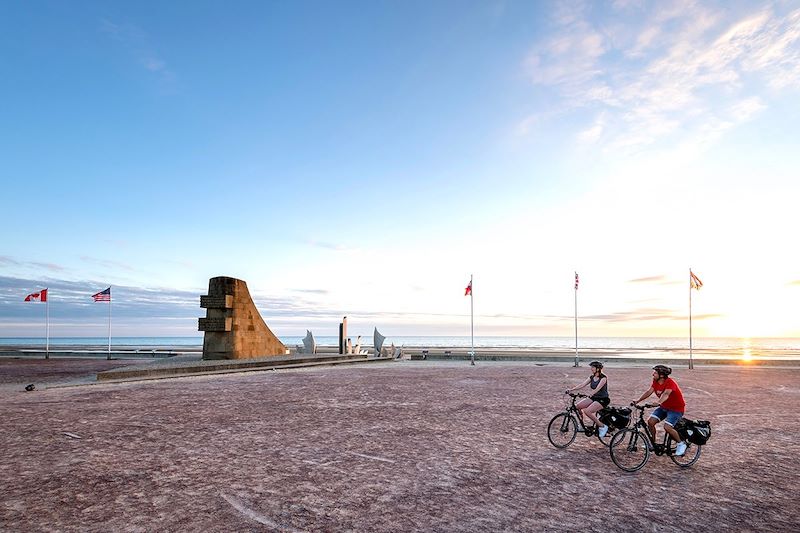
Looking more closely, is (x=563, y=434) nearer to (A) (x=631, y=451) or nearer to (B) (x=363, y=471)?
(A) (x=631, y=451)

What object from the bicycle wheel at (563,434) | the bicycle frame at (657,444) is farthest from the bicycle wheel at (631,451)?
the bicycle wheel at (563,434)

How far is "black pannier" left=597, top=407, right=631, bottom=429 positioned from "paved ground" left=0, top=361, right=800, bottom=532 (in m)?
0.68

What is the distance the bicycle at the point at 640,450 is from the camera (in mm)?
8539

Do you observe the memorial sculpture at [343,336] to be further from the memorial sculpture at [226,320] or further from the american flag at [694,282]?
the american flag at [694,282]

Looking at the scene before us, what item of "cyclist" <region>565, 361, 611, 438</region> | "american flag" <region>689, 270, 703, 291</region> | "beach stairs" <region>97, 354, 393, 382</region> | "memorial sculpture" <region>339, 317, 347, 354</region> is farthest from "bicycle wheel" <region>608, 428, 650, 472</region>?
"memorial sculpture" <region>339, 317, 347, 354</region>

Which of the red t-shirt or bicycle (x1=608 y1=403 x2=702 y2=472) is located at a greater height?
the red t-shirt

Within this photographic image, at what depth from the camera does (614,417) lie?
30.6ft

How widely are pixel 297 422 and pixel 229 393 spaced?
6368mm

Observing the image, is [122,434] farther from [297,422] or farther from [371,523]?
[371,523]

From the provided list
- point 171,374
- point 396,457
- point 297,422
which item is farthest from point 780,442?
point 171,374

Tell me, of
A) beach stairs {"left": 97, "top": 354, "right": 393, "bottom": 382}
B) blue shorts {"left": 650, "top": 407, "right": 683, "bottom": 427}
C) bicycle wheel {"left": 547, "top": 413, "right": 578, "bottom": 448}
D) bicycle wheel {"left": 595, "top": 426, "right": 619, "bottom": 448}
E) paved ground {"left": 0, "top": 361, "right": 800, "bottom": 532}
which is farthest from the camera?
A: beach stairs {"left": 97, "top": 354, "right": 393, "bottom": 382}

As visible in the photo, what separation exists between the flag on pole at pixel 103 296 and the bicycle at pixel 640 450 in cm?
3763

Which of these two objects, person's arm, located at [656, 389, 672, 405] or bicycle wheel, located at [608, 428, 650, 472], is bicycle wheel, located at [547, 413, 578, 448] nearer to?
bicycle wheel, located at [608, 428, 650, 472]

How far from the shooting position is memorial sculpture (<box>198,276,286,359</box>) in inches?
1204
